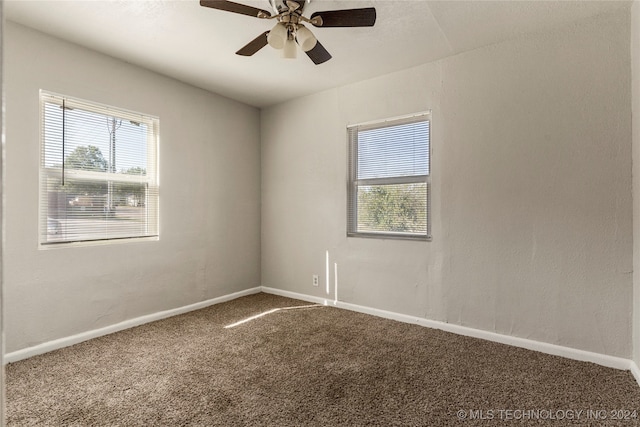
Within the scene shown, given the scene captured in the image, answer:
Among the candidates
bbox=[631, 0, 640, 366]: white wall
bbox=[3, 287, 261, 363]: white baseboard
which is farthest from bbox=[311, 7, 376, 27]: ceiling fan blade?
bbox=[3, 287, 261, 363]: white baseboard

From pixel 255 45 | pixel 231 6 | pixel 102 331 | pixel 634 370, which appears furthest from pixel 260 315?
pixel 634 370

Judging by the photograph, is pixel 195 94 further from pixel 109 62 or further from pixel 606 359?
pixel 606 359

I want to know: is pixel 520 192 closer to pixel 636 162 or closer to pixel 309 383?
pixel 636 162

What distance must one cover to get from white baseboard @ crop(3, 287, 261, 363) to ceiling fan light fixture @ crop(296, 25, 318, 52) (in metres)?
2.88

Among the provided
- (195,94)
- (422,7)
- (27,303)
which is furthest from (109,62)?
(422,7)

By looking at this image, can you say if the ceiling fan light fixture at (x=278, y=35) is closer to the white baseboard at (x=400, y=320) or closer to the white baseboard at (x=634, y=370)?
the white baseboard at (x=400, y=320)

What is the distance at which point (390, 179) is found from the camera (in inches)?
138

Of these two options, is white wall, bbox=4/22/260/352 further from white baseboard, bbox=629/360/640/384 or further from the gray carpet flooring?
white baseboard, bbox=629/360/640/384

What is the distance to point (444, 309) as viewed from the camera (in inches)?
123

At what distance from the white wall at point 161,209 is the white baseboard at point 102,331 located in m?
0.05

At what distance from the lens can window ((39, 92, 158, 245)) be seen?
2689 mm

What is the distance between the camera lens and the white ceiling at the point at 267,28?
229cm

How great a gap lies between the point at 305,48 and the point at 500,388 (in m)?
2.41

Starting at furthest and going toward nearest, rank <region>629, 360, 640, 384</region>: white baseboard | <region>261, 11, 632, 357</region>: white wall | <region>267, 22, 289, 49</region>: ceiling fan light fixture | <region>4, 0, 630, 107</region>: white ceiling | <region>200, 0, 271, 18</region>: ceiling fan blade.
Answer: <region>261, 11, 632, 357</region>: white wall < <region>4, 0, 630, 107</region>: white ceiling < <region>629, 360, 640, 384</region>: white baseboard < <region>267, 22, 289, 49</region>: ceiling fan light fixture < <region>200, 0, 271, 18</region>: ceiling fan blade
